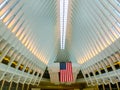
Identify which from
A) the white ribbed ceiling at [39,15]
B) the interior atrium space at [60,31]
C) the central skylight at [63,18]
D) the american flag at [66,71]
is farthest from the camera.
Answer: the american flag at [66,71]

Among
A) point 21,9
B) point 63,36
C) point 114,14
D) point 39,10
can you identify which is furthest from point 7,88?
point 114,14

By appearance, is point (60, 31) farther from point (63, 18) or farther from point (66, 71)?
point (66, 71)

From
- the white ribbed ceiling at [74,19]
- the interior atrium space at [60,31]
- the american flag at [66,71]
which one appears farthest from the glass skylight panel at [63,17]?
the american flag at [66,71]

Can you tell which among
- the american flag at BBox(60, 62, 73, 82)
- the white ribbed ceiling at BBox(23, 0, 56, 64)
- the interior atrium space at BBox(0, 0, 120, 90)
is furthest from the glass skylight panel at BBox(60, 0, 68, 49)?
the american flag at BBox(60, 62, 73, 82)

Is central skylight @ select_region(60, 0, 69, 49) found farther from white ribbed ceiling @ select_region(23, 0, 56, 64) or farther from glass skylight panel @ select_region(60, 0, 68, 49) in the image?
white ribbed ceiling @ select_region(23, 0, 56, 64)

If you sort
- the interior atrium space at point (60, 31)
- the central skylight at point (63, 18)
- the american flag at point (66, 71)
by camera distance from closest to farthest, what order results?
the interior atrium space at point (60, 31), the central skylight at point (63, 18), the american flag at point (66, 71)

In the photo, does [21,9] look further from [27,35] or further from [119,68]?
[119,68]

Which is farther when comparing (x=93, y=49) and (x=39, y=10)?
(x=93, y=49)

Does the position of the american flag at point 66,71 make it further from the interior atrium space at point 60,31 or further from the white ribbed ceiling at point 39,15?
the white ribbed ceiling at point 39,15

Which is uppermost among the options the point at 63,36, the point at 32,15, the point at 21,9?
the point at 63,36

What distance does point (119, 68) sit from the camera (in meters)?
16.1

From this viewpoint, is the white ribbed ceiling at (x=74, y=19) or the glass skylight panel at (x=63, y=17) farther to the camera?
the glass skylight panel at (x=63, y=17)

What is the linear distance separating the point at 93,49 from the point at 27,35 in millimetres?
6609

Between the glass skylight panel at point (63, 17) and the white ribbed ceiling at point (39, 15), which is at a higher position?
the glass skylight panel at point (63, 17)
